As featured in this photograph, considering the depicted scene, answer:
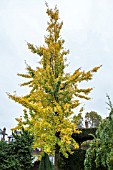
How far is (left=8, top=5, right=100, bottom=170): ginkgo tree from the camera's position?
10.4m

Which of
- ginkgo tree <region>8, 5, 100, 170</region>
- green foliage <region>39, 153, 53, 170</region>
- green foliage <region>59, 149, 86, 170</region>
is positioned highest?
ginkgo tree <region>8, 5, 100, 170</region>

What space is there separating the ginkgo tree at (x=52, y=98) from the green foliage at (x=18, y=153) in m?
1.99

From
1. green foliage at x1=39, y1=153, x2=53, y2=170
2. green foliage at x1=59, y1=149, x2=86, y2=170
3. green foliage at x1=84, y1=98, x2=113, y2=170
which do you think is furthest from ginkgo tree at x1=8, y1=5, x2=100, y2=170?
green foliage at x1=84, y1=98, x2=113, y2=170

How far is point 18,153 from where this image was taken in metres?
12.8

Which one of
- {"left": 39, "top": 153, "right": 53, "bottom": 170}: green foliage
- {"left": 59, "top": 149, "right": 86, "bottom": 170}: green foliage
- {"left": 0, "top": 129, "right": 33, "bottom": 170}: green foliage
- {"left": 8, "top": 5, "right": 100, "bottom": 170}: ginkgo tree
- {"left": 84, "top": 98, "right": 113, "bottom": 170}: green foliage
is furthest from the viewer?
{"left": 59, "top": 149, "right": 86, "bottom": 170}: green foliage

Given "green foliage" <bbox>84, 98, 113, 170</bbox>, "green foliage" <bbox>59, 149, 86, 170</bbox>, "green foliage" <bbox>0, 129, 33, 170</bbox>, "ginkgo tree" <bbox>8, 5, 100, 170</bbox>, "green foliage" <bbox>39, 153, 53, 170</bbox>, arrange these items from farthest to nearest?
1. "green foliage" <bbox>59, 149, 86, 170</bbox>
2. "green foliage" <bbox>0, 129, 33, 170</bbox>
3. "ginkgo tree" <bbox>8, 5, 100, 170</bbox>
4. "green foliage" <bbox>39, 153, 53, 170</bbox>
5. "green foliage" <bbox>84, 98, 113, 170</bbox>

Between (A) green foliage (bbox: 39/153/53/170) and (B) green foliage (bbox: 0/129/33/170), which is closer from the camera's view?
(A) green foliage (bbox: 39/153/53/170)

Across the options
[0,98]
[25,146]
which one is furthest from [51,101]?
[0,98]

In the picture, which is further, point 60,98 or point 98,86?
point 98,86

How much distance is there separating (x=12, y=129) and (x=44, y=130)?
1.79 meters

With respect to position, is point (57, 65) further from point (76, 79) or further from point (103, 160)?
point (103, 160)

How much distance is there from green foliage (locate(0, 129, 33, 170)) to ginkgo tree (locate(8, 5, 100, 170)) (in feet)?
6.54

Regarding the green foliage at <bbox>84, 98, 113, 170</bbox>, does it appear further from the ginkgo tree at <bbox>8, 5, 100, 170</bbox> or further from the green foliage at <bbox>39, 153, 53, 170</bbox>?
the ginkgo tree at <bbox>8, 5, 100, 170</bbox>

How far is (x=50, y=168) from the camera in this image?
23.5ft
